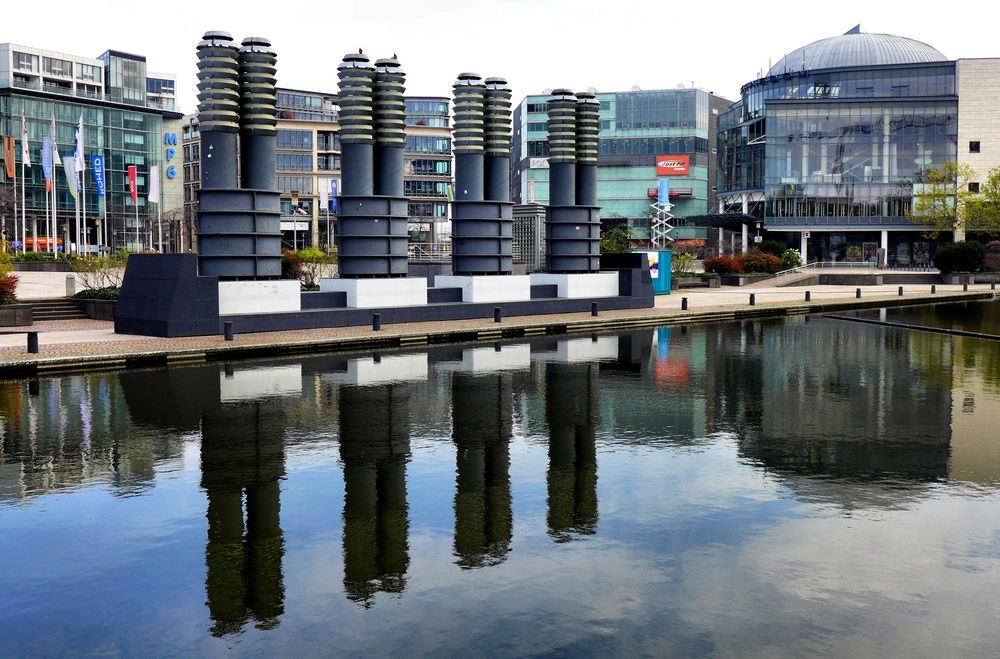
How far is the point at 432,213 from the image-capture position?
152 meters

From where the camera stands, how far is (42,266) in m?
73.1

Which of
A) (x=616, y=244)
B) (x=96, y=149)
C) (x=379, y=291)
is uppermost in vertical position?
(x=96, y=149)

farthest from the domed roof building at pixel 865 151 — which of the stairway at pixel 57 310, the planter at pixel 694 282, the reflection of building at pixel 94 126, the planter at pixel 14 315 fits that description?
the planter at pixel 14 315

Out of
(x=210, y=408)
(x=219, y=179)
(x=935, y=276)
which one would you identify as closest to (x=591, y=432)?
(x=210, y=408)

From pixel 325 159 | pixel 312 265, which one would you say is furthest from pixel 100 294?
pixel 325 159

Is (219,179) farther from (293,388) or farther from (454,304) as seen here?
(293,388)

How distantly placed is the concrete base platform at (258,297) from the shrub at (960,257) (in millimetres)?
69628

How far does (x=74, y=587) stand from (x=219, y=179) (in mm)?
27784

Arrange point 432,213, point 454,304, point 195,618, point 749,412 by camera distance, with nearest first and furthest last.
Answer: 1. point 195,618
2. point 749,412
3. point 454,304
4. point 432,213

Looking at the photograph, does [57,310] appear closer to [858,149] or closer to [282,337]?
[282,337]

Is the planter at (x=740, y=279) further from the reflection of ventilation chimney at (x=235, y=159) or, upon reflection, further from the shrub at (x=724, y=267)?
the reflection of ventilation chimney at (x=235, y=159)

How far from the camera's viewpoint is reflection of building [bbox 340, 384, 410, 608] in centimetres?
1007

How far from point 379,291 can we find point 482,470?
82.9 ft

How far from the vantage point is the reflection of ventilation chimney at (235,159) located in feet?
116
